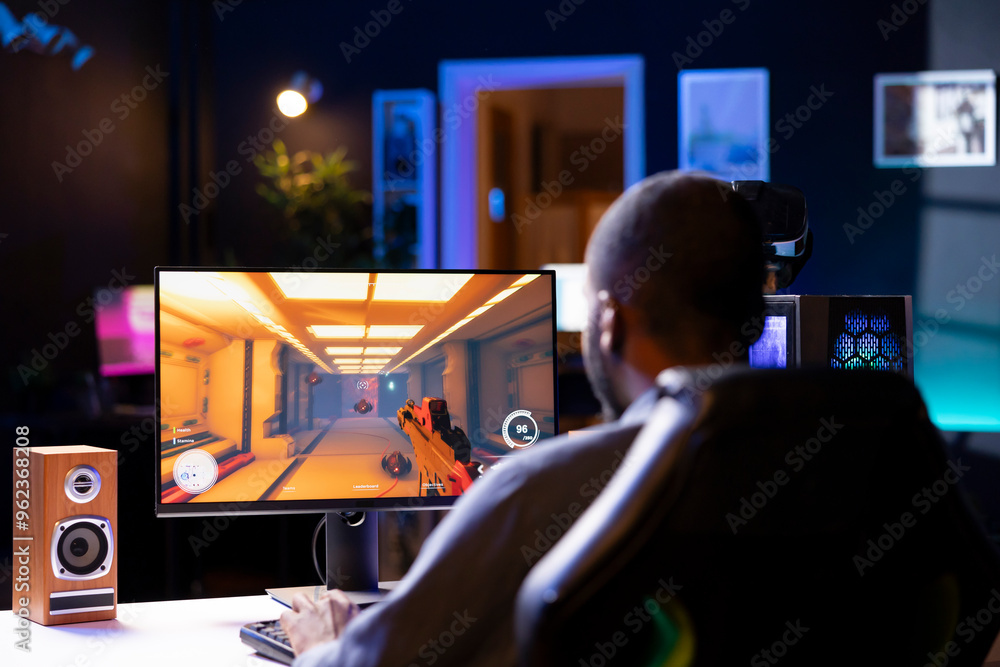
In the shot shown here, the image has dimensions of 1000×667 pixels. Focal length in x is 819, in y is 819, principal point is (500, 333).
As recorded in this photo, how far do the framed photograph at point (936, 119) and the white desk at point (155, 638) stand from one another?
421 centimetres

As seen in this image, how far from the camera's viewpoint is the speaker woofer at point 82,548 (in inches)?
50.4

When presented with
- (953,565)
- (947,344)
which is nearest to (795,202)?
(953,565)

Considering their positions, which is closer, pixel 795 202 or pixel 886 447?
pixel 886 447

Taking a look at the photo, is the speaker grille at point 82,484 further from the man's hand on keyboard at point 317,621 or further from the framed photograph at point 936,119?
the framed photograph at point 936,119

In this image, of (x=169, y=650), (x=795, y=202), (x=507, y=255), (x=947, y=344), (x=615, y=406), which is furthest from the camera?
(x=507, y=255)

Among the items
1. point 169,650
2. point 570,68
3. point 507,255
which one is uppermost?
point 570,68

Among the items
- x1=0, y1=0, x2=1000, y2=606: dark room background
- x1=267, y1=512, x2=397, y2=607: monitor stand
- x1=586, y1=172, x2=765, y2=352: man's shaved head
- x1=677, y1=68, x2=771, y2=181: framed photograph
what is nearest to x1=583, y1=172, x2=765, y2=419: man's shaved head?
x1=586, y1=172, x2=765, y2=352: man's shaved head

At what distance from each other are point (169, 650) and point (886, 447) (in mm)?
995

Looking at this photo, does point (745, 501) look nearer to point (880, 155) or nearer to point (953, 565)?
point (953, 565)

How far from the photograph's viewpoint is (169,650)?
1154 mm

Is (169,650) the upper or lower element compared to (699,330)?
lower

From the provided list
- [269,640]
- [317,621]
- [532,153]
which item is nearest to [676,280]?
[317,621]

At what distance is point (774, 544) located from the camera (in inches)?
23.3

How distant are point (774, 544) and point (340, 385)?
89cm
